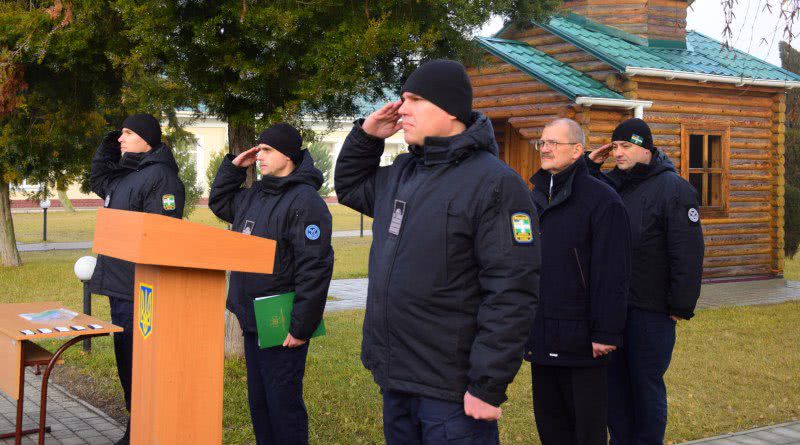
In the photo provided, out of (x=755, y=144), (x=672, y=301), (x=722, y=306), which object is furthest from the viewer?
(x=755, y=144)

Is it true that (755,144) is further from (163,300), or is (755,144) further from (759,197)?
(163,300)

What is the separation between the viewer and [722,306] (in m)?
12.5

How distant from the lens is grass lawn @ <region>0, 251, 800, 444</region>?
20.1 ft

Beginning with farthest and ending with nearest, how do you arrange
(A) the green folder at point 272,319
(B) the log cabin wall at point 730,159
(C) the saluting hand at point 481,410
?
(B) the log cabin wall at point 730,159 < (A) the green folder at point 272,319 < (C) the saluting hand at point 481,410

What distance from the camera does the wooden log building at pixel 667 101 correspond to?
1396 cm

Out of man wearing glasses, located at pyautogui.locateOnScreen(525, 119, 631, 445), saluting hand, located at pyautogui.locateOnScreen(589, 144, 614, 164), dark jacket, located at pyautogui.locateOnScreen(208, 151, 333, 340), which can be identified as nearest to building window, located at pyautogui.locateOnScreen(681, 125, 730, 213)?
saluting hand, located at pyautogui.locateOnScreen(589, 144, 614, 164)

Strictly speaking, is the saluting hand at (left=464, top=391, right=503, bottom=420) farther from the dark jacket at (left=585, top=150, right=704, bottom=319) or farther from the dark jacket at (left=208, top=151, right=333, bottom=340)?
the dark jacket at (left=585, top=150, right=704, bottom=319)

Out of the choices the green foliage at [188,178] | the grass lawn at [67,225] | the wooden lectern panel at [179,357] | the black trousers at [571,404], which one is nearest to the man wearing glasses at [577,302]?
the black trousers at [571,404]

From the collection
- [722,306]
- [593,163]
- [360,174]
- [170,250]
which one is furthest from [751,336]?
[170,250]

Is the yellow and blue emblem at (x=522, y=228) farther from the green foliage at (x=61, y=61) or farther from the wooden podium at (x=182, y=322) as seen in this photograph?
the green foliage at (x=61, y=61)

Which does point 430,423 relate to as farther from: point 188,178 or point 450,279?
point 188,178

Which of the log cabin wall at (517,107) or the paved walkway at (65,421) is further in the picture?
the log cabin wall at (517,107)

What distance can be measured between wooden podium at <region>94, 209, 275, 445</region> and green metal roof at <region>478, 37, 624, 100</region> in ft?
34.9

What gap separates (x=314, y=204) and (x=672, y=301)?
2.08 metres
